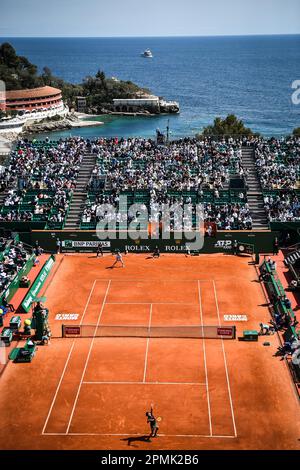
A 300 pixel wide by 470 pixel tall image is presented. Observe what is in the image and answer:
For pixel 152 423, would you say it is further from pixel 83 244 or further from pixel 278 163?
pixel 278 163

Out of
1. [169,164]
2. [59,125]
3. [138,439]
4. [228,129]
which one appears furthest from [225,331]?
[59,125]

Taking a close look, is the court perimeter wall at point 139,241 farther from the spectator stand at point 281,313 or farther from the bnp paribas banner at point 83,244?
the spectator stand at point 281,313

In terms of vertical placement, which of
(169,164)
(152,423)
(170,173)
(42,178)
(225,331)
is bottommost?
(225,331)

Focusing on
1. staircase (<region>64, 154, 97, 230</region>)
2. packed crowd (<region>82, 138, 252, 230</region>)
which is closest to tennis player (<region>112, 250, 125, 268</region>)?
packed crowd (<region>82, 138, 252, 230</region>)

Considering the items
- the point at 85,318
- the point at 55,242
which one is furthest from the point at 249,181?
the point at 85,318

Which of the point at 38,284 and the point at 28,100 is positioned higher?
the point at 28,100
